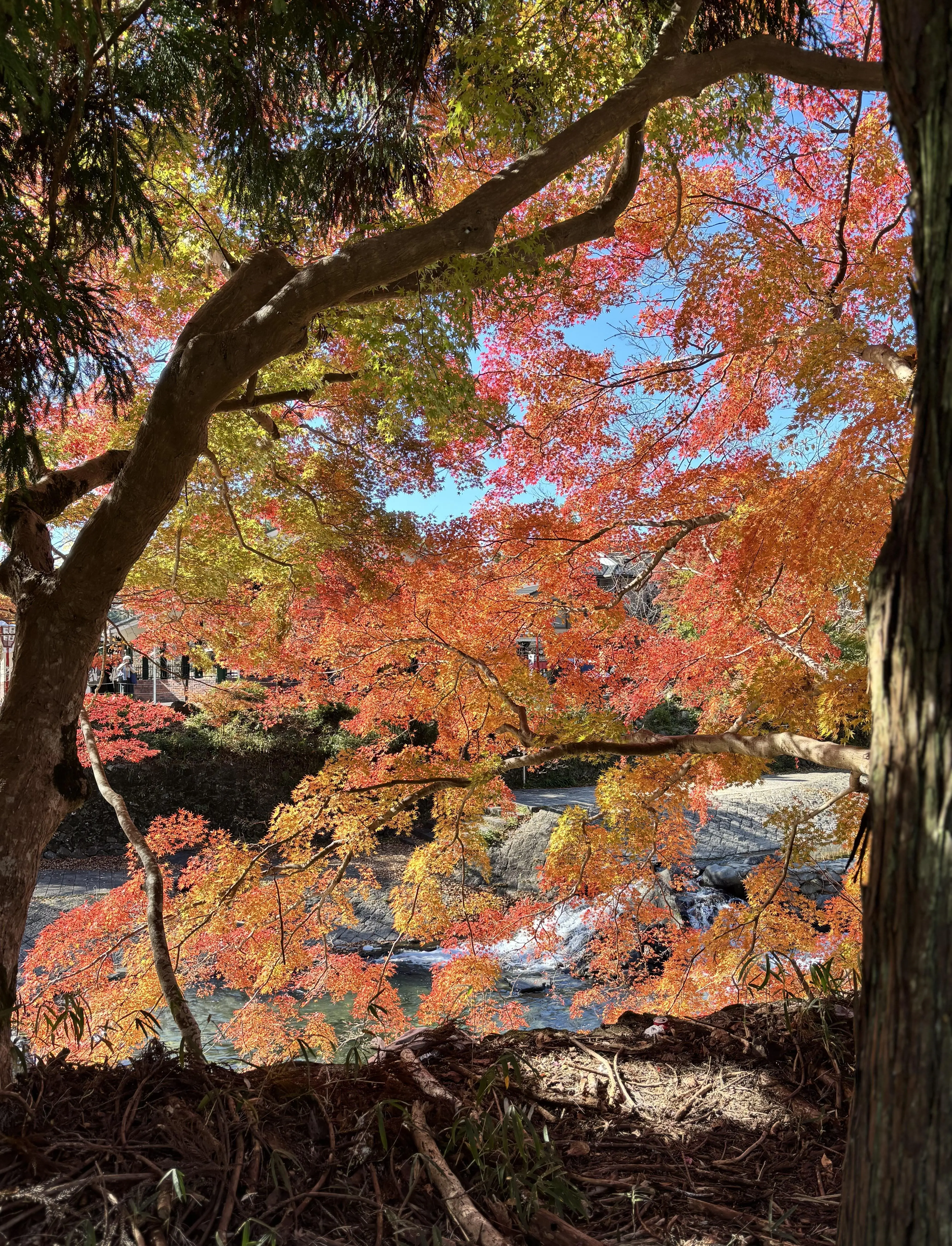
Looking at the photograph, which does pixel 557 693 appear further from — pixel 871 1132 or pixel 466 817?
pixel 871 1132

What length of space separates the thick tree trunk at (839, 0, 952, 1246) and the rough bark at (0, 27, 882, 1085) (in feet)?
5.93

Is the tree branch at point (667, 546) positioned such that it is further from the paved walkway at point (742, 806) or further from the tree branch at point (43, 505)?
the paved walkway at point (742, 806)

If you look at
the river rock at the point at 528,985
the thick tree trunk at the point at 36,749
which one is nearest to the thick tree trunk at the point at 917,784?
the thick tree trunk at the point at 36,749

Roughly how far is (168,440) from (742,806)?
456 inches

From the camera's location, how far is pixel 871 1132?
1.14m

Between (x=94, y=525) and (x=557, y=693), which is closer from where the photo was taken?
(x=94, y=525)

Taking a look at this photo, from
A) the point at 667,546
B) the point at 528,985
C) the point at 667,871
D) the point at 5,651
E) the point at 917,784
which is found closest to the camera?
the point at 917,784

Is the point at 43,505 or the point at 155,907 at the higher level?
the point at 43,505

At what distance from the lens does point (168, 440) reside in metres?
2.97

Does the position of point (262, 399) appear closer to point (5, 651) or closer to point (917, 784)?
point (5, 651)

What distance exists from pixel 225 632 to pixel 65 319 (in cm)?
557

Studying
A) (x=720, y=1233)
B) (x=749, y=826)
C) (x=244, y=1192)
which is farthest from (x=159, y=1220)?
(x=749, y=826)

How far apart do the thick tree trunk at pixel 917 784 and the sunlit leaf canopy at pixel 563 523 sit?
236 cm

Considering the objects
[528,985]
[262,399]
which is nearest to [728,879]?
[528,985]
